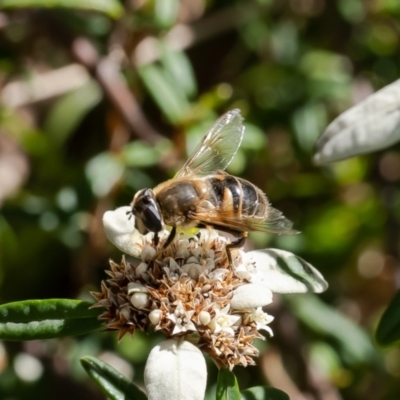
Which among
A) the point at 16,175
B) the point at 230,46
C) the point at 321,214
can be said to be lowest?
the point at 321,214

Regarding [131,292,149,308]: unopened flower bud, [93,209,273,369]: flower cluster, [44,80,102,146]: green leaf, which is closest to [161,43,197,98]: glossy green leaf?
[44,80,102,146]: green leaf

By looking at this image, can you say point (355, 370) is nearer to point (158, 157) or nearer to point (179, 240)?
point (158, 157)

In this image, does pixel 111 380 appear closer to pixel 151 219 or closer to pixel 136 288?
pixel 136 288

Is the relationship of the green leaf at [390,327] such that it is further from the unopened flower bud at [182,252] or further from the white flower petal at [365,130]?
the unopened flower bud at [182,252]

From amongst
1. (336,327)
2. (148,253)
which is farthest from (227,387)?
(336,327)

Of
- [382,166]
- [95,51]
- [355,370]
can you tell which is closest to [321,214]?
[382,166]

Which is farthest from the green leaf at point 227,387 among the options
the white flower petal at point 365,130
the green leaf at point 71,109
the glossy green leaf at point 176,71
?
the green leaf at point 71,109
